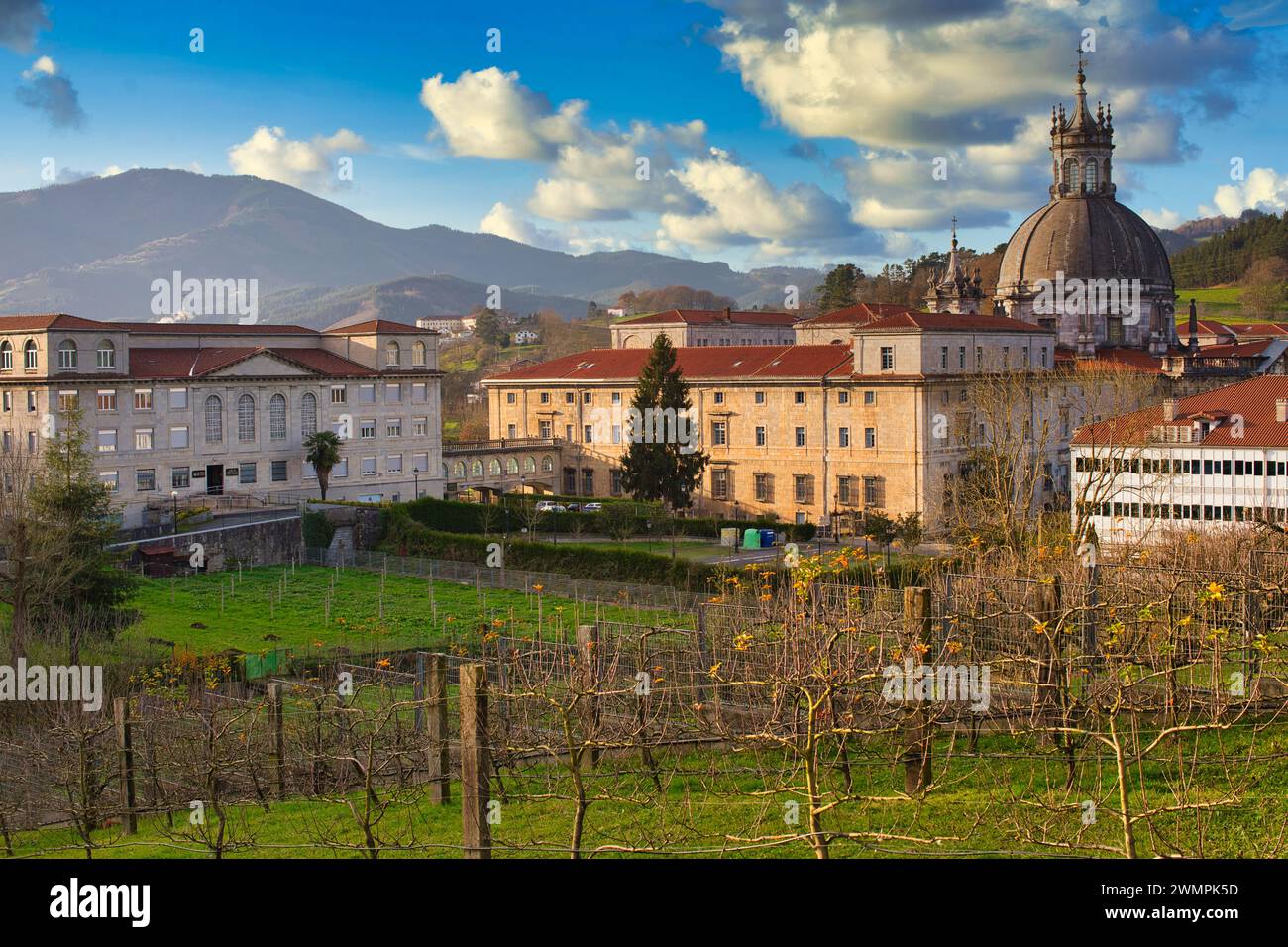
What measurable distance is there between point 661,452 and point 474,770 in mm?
46252

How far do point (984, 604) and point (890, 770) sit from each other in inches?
266

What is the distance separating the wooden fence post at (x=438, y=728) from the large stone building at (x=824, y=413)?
137ft

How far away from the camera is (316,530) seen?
1852 inches

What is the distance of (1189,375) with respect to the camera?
2904 inches

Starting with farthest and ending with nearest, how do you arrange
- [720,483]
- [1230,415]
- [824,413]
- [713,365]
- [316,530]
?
[713,365]
[720,483]
[824,413]
[1230,415]
[316,530]

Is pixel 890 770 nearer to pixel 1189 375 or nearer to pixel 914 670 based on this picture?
pixel 914 670

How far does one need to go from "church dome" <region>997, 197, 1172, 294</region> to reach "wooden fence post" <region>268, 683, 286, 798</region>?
238ft

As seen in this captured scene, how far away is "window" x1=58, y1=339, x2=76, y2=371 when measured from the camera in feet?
160

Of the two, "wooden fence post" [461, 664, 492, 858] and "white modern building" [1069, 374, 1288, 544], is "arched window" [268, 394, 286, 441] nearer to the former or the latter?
"white modern building" [1069, 374, 1288, 544]

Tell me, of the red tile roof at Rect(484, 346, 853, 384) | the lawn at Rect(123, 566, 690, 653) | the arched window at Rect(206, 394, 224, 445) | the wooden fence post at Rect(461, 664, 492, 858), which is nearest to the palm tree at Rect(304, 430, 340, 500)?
the arched window at Rect(206, 394, 224, 445)

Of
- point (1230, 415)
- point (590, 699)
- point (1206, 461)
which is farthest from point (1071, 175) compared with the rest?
point (590, 699)

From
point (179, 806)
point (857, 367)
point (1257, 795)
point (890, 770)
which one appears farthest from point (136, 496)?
point (1257, 795)

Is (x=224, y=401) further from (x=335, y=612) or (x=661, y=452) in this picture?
(x=335, y=612)

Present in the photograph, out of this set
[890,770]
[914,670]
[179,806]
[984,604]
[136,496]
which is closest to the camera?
[914,670]
